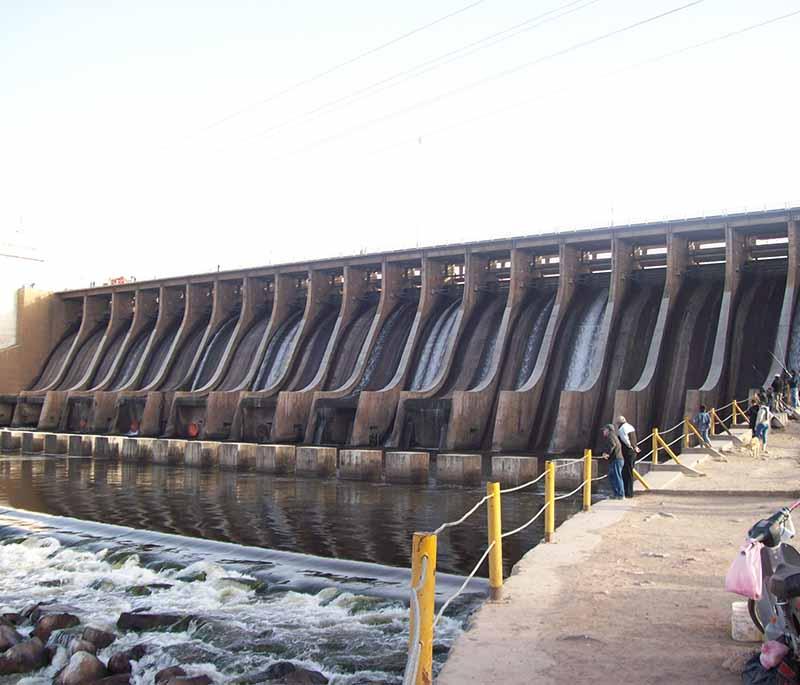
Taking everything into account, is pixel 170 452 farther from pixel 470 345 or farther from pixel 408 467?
pixel 470 345

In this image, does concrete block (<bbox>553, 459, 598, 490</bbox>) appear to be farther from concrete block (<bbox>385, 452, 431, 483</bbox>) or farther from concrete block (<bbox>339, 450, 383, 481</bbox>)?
concrete block (<bbox>339, 450, 383, 481</bbox>)

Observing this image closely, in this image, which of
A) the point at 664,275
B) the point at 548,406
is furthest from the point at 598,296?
the point at 548,406

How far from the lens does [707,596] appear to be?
6.99 meters

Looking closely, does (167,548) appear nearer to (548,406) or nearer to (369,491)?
(369,491)

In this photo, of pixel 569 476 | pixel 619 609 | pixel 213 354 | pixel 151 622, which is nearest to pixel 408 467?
pixel 569 476

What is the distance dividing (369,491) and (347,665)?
12679 millimetres

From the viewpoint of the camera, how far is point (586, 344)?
30.8 meters

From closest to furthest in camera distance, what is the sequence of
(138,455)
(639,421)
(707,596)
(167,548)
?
(707,596) < (167,548) < (639,421) < (138,455)

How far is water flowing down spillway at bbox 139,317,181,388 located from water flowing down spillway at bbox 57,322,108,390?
5.73 meters

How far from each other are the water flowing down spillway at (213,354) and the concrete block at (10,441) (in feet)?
30.8

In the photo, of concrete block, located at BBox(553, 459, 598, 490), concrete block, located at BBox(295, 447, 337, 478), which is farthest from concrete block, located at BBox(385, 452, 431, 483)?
concrete block, located at BBox(553, 459, 598, 490)

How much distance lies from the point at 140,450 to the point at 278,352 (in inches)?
493

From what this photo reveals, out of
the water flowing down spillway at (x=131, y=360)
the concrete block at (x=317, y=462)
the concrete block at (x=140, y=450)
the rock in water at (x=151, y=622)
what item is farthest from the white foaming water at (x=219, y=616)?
the water flowing down spillway at (x=131, y=360)

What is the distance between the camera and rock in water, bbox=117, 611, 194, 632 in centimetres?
991
